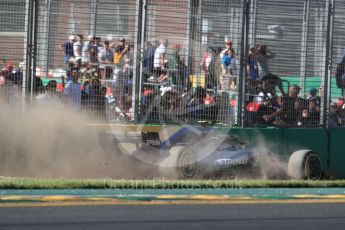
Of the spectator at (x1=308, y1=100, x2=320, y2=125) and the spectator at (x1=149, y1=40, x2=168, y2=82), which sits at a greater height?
the spectator at (x1=149, y1=40, x2=168, y2=82)

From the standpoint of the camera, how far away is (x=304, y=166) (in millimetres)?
13258

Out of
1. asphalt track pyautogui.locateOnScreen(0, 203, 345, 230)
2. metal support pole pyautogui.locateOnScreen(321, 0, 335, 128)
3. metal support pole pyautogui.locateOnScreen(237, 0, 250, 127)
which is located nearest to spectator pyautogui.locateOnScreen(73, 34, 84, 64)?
metal support pole pyautogui.locateOnScreen(237, 0, 250, 127)

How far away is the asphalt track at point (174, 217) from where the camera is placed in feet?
24.8

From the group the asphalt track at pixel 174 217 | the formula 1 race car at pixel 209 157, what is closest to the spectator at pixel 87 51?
the formula 1 race car at pixel 209 157

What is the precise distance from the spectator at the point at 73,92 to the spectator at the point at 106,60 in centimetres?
45

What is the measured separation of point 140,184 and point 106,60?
236 centimetres

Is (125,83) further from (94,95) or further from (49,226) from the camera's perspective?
(49,226)

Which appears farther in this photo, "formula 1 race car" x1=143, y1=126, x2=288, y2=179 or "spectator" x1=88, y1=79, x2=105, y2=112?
"formula 1 race car" x1=143, y1=126, x2=288, y2=179

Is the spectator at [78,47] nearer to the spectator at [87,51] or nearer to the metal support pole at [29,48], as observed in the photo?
the spectator at [87,51]

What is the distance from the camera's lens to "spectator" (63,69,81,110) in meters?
12.2

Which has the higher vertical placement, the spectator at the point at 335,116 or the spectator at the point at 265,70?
the spectator at the point at 265,70

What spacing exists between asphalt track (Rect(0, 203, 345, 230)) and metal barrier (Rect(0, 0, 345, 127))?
12.7ft

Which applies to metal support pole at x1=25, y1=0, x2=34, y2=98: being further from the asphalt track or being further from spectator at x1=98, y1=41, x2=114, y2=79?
the asphalt track

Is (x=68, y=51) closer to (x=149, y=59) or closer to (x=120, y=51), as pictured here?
(x=120, y=51)
